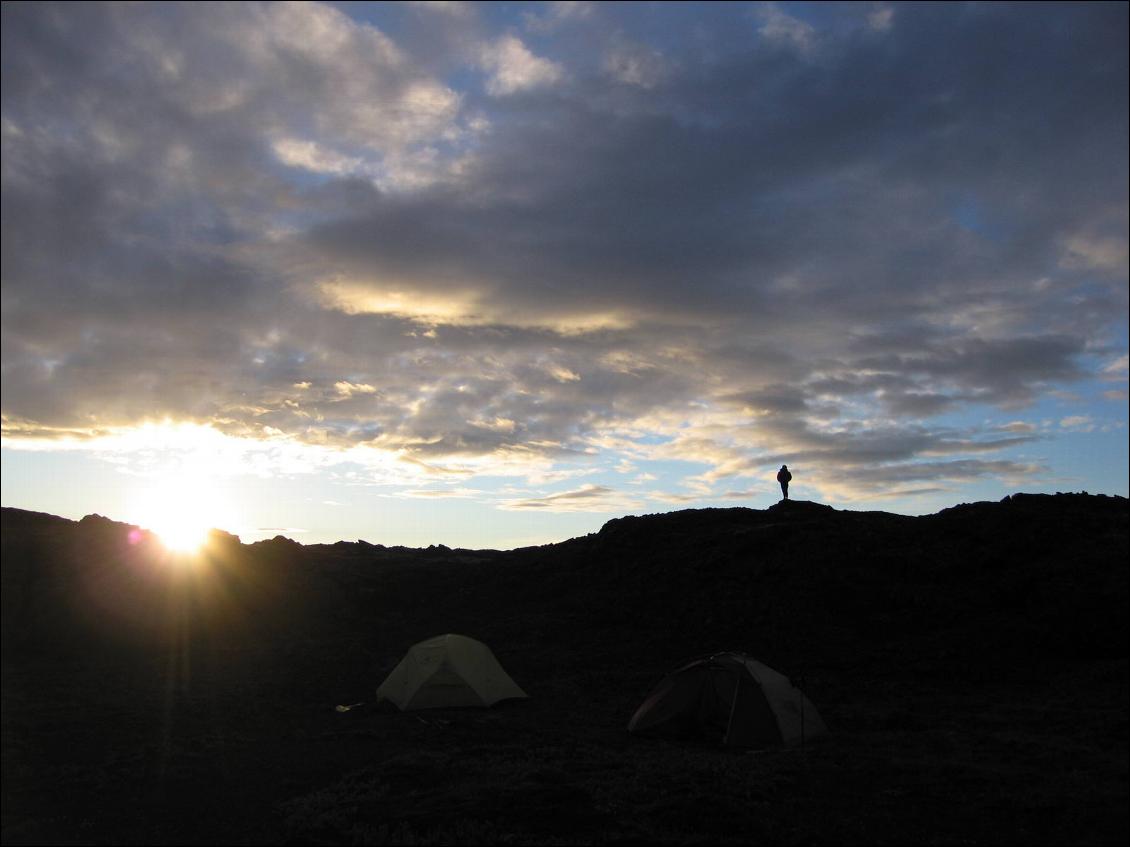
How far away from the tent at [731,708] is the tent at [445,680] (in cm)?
539

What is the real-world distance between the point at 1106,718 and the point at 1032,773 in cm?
609

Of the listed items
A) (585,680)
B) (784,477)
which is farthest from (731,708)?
(784,477)

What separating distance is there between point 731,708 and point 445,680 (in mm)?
8818

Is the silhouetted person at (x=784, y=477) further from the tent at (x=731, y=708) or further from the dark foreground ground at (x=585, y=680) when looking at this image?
the tent at (x=731, y=708)

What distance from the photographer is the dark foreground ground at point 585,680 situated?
45.0 feet

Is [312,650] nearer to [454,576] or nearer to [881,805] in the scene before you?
[454,576]

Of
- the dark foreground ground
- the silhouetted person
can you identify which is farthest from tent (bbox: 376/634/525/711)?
the silhouetted person

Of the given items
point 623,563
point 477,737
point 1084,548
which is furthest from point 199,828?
point 1084,548

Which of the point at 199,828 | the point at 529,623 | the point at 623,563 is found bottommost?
the point at 199,828

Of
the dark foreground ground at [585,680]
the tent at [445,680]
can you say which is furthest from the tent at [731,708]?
the tent at [445,680]

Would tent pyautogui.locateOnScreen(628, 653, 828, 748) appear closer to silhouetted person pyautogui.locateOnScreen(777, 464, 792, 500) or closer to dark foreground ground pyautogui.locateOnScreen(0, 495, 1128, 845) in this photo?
dark foreground ground pyautogui.locateOnScreen(0, 495, 1128, 845)

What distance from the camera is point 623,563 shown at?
40.5 metres

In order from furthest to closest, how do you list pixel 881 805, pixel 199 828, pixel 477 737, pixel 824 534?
1. pixel 824 534
2. pixel 477 737
3. pixel 881 805
4. pixel 199 828

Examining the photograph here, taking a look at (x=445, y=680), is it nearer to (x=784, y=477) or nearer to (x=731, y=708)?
(x=731, y=708)
